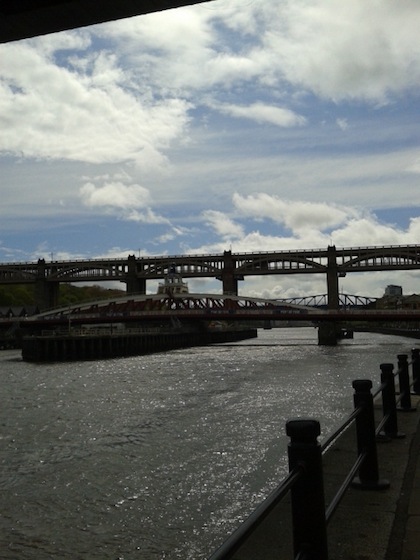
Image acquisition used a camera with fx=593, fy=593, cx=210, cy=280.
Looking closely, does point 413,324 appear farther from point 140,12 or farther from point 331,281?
point 140,12

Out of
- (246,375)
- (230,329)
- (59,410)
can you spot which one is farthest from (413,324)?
(59,410)

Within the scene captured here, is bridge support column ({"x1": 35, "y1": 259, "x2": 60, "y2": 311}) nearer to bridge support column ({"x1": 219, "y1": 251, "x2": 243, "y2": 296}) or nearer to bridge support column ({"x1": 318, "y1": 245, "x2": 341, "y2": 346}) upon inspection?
bridge support column ({"x1": 219, "y1": 251, "x2": 243, "y2": 296})

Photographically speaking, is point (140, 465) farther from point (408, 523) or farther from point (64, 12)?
point (64, 12)

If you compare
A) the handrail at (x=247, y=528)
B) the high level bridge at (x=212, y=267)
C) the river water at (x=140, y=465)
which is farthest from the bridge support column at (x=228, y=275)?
the handrail at (x=247, y=528)

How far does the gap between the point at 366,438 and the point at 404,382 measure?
15.2 ft

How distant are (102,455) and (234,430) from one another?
5090 mm

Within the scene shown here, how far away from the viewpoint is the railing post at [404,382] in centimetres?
1026

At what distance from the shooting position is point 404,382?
34.7 ft

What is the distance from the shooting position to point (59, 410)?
86.5ft

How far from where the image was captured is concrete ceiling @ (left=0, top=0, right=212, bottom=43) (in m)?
6.61

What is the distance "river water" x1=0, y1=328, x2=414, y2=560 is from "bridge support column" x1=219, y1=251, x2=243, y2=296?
8341cm

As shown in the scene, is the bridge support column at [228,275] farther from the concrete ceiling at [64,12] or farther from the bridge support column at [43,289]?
the concrete ceiling at [64,12]

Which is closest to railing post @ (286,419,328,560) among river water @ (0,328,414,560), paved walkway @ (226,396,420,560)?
paved walkway @ (226,396,420,560)

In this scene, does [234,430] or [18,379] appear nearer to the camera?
[234,430]
